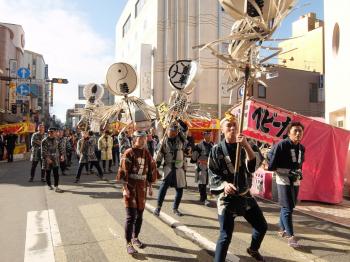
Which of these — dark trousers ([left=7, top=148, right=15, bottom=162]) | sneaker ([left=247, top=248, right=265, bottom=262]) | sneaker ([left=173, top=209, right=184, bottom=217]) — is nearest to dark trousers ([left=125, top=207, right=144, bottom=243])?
sneaker ([left=247, top=248, right=265, bottom=262])

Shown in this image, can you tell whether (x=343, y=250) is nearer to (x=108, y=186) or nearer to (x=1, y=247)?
(x=1, y=247)

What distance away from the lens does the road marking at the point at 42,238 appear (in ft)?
16.1

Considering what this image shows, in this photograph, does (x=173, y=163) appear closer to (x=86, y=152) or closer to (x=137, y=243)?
(x=137, y=243)

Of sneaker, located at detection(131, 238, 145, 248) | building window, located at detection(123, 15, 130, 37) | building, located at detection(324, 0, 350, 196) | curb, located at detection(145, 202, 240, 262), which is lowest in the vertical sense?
curb, located at detection(145, 202, 240, 262)

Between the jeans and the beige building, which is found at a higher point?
the beige building

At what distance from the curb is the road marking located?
6.16 feet

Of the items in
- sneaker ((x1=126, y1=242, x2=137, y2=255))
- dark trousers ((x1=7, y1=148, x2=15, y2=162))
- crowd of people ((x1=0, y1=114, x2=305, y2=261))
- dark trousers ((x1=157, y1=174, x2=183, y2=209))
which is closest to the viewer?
crowd of people ((x1=0, y1=114, x2=305, y2=261))

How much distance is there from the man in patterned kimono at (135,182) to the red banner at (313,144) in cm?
391

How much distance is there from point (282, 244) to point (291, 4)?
3367 mm

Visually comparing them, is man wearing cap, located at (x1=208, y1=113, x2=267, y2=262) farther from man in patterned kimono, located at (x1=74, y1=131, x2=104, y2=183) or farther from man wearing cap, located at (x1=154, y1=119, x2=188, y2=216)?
man in patterned kimono, located at (x1=74, y1=131, x2=104, y2=183)

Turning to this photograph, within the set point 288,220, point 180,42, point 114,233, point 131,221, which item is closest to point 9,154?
point 180,42

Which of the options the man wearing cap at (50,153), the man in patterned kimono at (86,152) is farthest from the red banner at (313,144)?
the man in patterned kimono at (86,152)

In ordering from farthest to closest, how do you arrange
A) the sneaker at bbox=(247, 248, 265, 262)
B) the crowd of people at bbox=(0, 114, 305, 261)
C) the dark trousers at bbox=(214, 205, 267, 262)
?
the sneaker at bbox=(247, 248, 265, 262) → the crowd of people at bbox=(0, 114, 305, 261) → the dark trousers at bbox=(214, 205, 267, 262)

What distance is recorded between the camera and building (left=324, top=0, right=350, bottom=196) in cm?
1010
